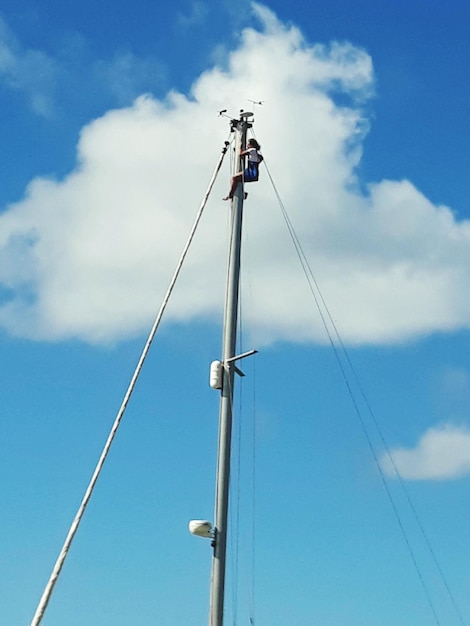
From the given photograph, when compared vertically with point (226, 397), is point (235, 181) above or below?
above

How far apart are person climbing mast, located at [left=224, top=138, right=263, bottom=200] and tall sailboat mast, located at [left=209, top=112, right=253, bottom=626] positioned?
0.57 feet

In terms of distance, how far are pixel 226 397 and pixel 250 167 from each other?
7.33 meters

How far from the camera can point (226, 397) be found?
31.1 metres

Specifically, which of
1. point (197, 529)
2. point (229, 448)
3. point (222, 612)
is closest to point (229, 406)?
point (229, 448)

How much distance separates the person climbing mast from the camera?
33.7m

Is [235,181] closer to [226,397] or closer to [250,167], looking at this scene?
[250,167]

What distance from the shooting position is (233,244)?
3275 cm

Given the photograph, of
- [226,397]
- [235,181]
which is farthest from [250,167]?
[226,397]

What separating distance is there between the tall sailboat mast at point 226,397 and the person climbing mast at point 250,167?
0.17 m

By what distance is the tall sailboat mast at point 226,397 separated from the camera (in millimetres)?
29047

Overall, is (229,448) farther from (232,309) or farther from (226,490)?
(232,309)

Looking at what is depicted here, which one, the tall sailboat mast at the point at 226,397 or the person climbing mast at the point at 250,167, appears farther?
the person climbing mast at the point at 250,167

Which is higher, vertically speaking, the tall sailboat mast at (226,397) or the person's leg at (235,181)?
the person's leg at (235,181)

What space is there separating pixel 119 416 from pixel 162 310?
381 cm
